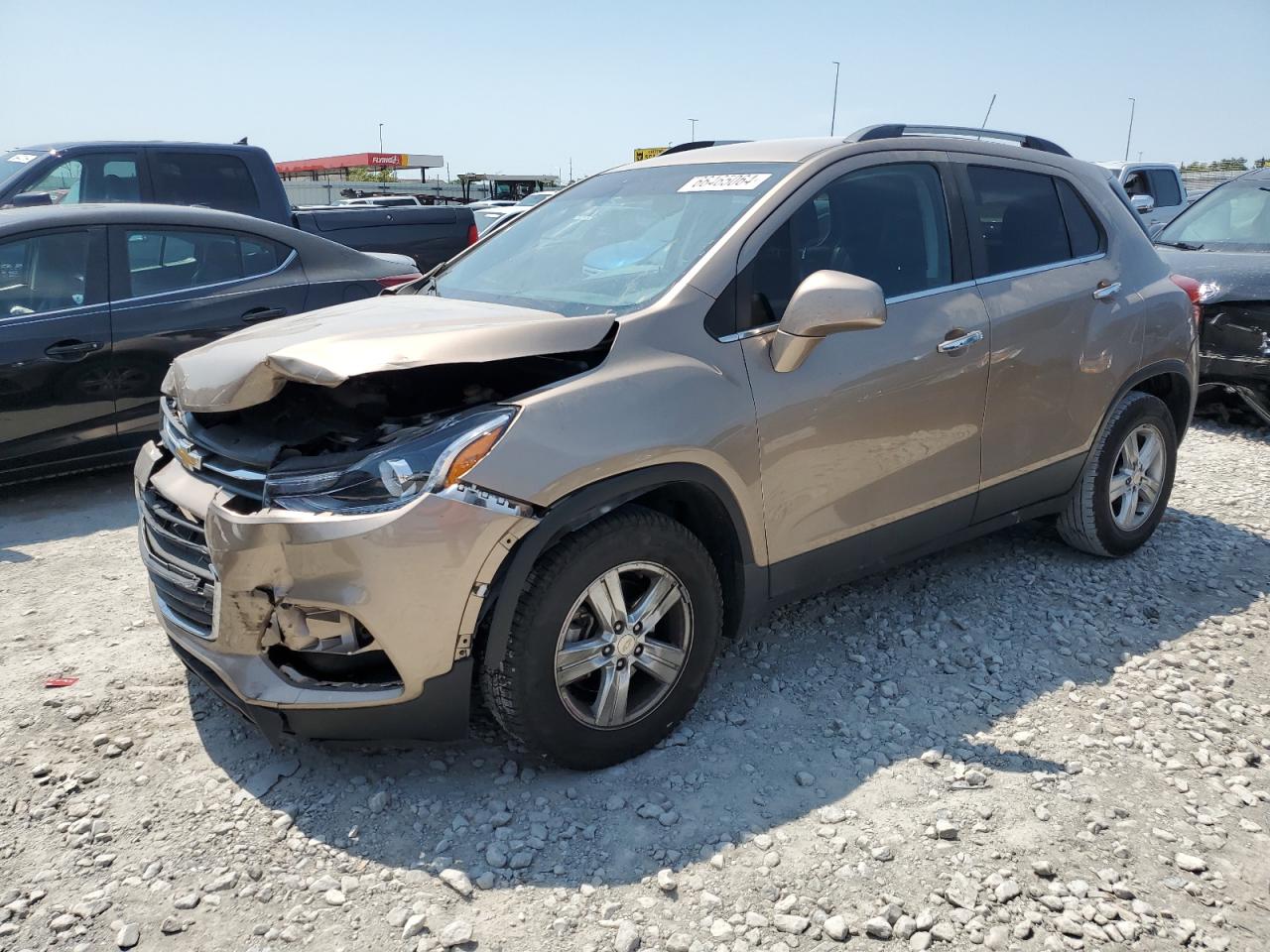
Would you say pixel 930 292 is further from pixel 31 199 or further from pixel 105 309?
pixel 31 199

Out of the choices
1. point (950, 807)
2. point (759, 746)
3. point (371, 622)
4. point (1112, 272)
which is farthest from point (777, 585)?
point (1112, 272)

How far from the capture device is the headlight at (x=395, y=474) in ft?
8.25

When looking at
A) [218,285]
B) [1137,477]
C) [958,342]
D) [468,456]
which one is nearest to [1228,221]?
[1137,477]

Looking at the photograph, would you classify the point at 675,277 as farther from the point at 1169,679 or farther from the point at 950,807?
the point at 1169,679

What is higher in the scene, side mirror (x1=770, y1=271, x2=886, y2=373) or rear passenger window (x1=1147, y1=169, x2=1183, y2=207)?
rear passenger window (x1=1147, y1=169, x2=1183, y2=207)

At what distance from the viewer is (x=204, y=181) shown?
8.02 m

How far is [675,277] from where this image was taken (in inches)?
123

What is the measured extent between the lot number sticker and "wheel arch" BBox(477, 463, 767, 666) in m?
1.09

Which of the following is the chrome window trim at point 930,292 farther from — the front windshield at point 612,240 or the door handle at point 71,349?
the door handle at point 71,349

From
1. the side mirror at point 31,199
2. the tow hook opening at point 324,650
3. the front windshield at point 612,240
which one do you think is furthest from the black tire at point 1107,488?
the side mirror at point 31,199

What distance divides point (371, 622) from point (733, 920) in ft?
3.81

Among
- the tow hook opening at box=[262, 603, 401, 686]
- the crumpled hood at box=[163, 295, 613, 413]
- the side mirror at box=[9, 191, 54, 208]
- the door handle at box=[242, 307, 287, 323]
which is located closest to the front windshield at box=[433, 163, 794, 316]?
the crumpled hood at box=[163, 295, 613, 413]

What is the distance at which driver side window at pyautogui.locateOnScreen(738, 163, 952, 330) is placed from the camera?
3.20 meters

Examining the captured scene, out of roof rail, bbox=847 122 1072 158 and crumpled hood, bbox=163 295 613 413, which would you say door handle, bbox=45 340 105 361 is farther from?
roof rail, bbox=847 122 1072 158
